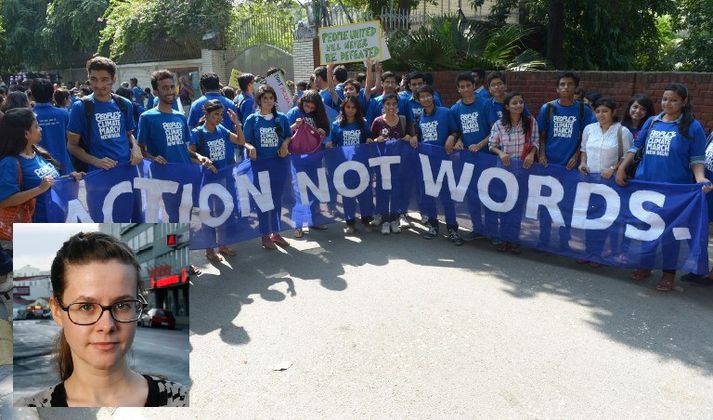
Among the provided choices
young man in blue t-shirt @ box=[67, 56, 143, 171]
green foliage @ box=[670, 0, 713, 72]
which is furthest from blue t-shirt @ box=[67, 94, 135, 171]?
green foliage @ box=[670, 0, 713, 72]

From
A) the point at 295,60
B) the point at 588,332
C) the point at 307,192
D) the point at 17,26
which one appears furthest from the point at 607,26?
the point at 17,26

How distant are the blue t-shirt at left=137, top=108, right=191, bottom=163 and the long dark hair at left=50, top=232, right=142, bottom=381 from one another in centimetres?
424

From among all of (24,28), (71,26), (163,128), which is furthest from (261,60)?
(24,28)

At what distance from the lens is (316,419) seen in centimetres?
374

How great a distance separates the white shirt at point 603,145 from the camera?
6.06 m

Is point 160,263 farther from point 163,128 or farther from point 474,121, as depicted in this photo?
point 474,121

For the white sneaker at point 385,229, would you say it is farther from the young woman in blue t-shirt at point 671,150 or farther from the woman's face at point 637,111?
the woman's face at point 637,111

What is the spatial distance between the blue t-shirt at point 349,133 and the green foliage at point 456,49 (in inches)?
233

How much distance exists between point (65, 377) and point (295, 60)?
621 inches

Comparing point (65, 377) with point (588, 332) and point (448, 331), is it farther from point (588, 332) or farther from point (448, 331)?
point (588, 332)

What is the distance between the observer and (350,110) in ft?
24.3

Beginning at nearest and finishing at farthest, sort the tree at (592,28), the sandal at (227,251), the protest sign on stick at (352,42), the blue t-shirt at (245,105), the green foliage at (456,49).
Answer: the sandal at (227,251)
the protest sign on stick at (352,42)
the blue t-shirt at (245,105)
the green foliage at (456,49)
the tree at (592,28)

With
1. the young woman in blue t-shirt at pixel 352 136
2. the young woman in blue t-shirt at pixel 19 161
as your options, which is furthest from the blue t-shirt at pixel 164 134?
the young woman in blue t-shirt at pixel 352 136

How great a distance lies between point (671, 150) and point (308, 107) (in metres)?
3.94
